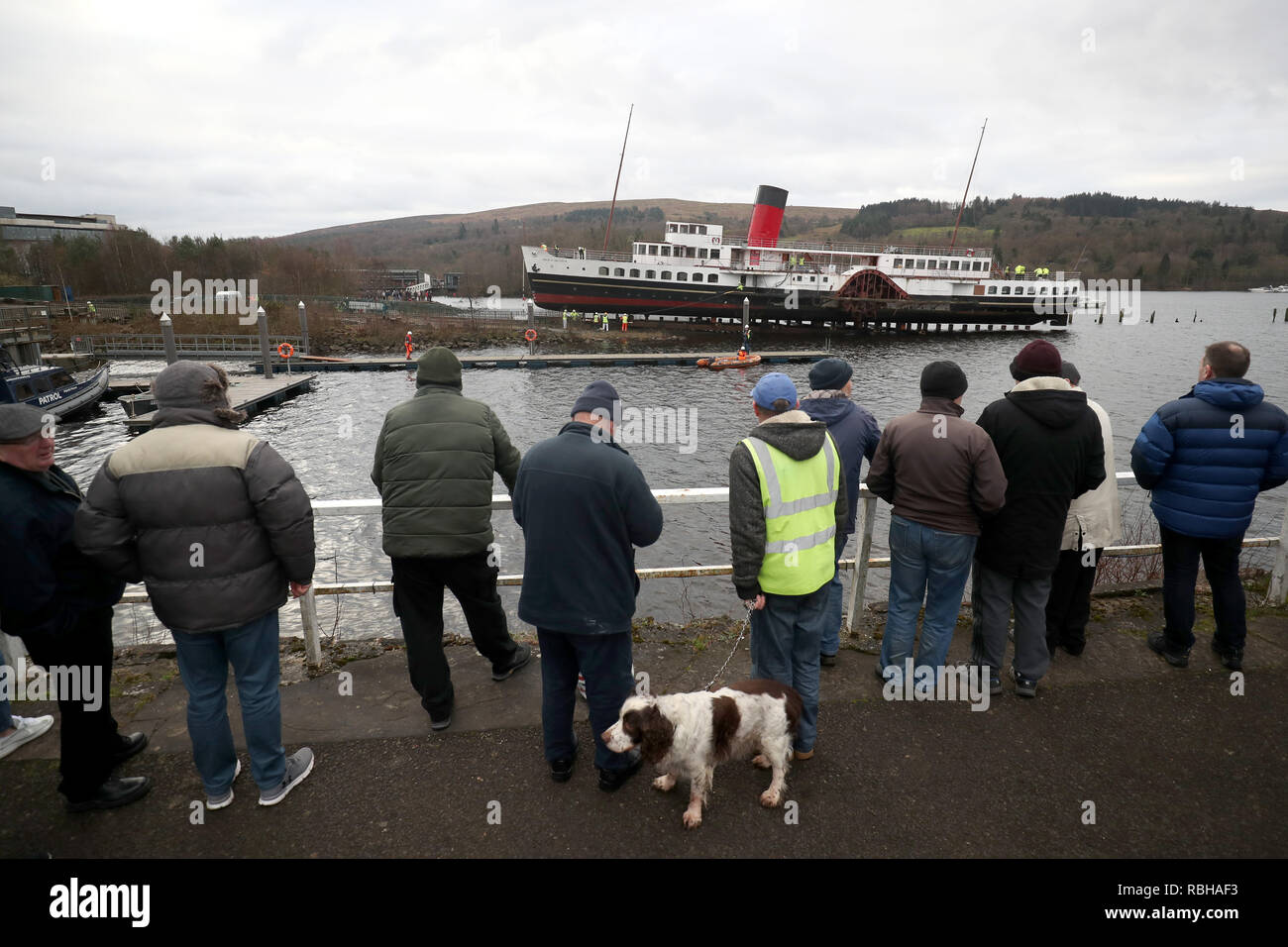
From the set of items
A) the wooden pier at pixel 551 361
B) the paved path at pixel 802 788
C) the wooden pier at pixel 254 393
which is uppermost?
the wooden pier at pixel 551 361

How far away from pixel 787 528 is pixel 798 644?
0.66m

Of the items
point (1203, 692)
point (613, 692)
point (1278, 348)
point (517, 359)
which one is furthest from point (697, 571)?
point (1278, 348)

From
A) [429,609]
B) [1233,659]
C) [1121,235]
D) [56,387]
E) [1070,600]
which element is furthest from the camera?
[1121,235]

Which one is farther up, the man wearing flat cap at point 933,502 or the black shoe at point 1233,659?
the man wearing flat cap at point 933,502

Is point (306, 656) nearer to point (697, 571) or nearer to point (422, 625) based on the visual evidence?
point (422, 625)

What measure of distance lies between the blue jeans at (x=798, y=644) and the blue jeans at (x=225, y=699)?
235 centimetres

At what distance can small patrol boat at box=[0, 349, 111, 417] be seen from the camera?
2064 cm

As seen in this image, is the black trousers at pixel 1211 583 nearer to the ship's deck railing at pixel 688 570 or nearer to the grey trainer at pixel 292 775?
the ship's deck railing at pixel 688 570

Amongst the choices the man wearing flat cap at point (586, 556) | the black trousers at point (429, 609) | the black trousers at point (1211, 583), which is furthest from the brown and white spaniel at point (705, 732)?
the black trousers at point (1211, 583)

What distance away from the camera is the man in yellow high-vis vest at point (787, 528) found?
294 centimetres

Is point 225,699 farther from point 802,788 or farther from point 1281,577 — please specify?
point 1281,577

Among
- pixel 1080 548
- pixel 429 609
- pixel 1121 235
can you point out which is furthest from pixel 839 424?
pixel 1121 235

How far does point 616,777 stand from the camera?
3.01m
